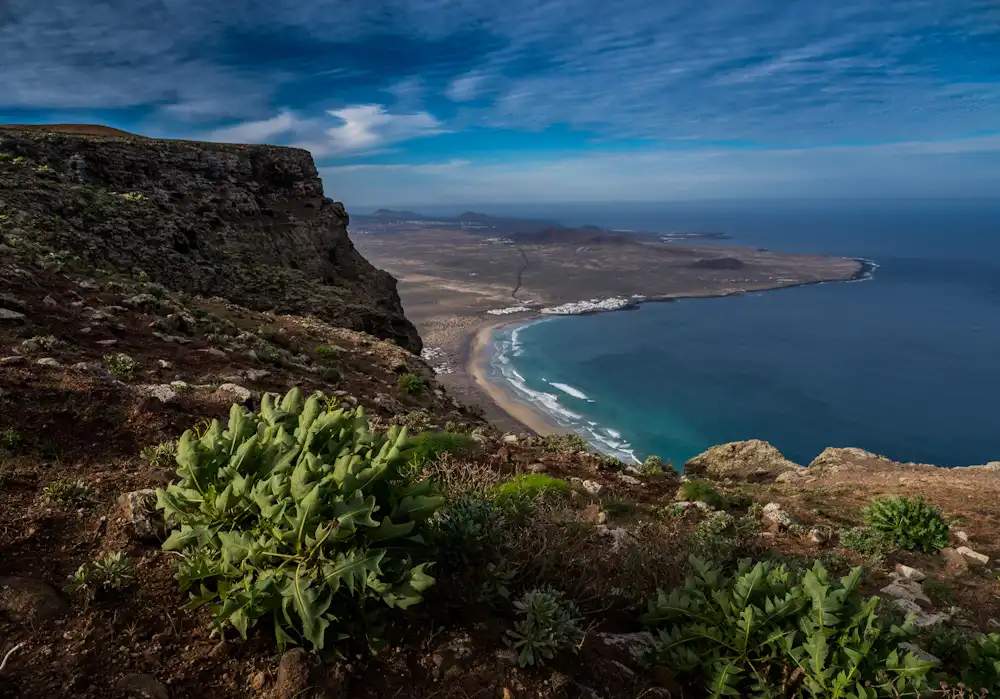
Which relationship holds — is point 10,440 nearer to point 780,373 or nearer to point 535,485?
point 535,485

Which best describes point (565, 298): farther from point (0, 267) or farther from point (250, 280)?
point (0, 267)

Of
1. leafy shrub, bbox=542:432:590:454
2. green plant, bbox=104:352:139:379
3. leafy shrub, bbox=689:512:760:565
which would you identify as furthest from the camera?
leafy shrub, bbox=542:432:590:454

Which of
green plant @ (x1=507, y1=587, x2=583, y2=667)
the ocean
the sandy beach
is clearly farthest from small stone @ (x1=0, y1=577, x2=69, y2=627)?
the sandy beach

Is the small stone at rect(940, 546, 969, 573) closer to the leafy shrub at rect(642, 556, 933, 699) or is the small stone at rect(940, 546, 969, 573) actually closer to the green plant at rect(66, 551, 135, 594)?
the leafy shrub at rect(642, 556, 933, 699)

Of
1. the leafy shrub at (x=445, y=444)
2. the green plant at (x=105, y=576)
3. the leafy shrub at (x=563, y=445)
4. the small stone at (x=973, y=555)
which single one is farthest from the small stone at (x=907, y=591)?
the green plant at (x=105, y=576)

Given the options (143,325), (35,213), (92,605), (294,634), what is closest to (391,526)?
(294,634)

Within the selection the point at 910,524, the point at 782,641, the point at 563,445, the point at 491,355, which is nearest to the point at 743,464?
the point at 563,445
